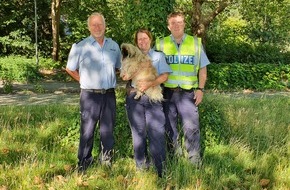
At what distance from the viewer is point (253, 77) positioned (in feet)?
47.3

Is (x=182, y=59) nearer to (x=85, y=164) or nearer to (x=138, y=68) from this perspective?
(x=138, y=68)

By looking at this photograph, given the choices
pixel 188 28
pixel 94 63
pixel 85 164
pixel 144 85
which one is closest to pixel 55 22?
pixel 188 28

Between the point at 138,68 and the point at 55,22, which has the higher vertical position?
the point at 55,22

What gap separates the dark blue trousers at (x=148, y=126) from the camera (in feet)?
14.9

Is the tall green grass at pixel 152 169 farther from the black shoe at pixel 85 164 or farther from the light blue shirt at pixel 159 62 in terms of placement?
the light blue shirt at pixel 159 62

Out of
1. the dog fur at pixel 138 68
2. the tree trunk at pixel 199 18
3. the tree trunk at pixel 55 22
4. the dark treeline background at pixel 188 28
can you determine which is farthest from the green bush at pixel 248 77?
the dog fur at pixel 138 68

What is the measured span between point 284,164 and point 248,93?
28.3ft

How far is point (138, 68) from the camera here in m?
4.45

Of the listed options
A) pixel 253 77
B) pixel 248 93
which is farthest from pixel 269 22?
pixel 248 93

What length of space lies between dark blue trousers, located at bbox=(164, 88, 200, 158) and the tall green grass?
316 mm

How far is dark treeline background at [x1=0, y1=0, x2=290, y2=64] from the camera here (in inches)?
673

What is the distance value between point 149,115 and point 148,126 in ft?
0.45

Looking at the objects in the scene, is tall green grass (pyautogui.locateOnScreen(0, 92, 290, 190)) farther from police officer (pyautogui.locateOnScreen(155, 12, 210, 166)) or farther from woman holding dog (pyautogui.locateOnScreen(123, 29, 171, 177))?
police officer (pyautogui.locateOnScreen(155, 12, 210, 166))

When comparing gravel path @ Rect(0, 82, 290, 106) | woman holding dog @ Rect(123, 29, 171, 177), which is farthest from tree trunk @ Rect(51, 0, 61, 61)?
woman holding dog @ Rect(123, 29, 171, 177)
